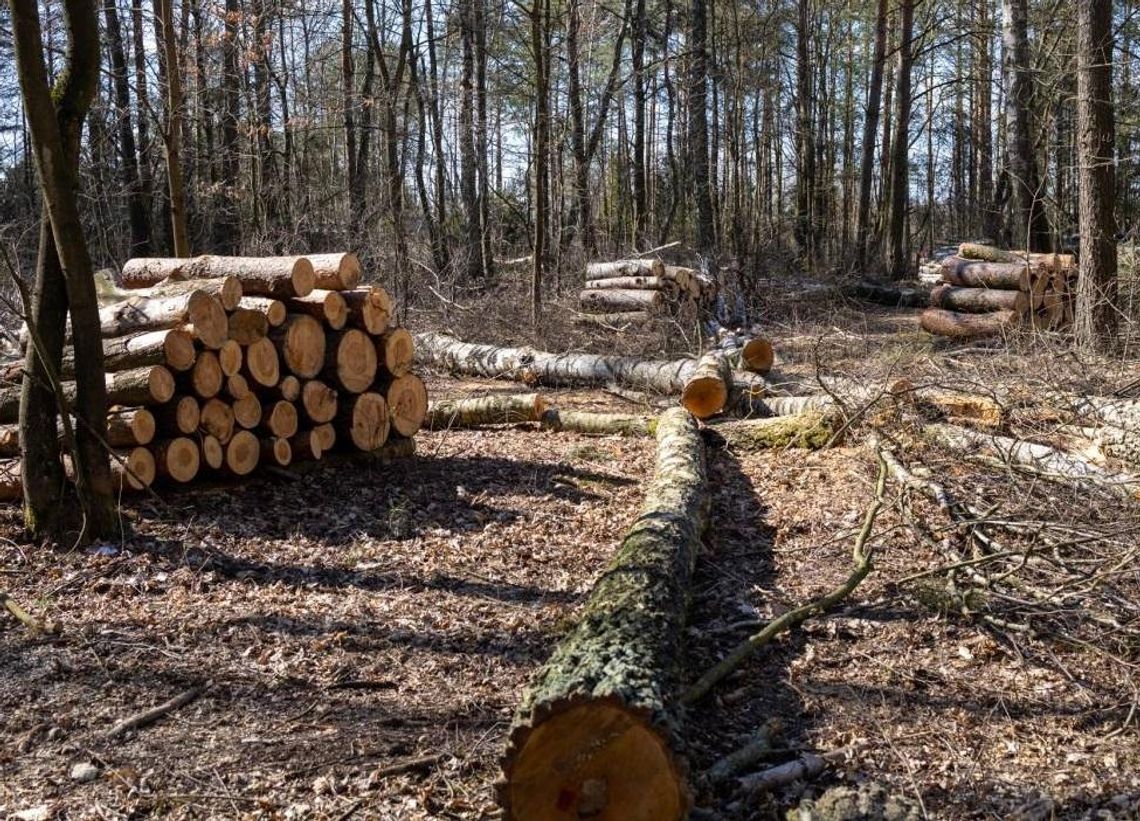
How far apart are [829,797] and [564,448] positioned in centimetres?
560

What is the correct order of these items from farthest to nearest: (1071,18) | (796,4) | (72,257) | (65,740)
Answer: (796,4) → (1071,18) → (72,257) → (65,740)

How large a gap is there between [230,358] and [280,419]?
60cm

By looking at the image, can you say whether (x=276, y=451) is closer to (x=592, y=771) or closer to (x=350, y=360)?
(x=350, y=360)

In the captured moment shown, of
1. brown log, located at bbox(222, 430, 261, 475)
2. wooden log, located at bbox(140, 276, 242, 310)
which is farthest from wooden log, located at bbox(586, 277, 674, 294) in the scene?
brown log, located at bbox(222, 430, 261, 475)

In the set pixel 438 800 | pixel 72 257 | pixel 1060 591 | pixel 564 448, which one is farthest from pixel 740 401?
pixel 438 800

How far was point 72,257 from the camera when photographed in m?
5.21

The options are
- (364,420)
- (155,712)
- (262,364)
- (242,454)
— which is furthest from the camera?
(364,420)

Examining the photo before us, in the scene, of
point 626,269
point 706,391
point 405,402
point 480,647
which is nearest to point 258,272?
point 405,402

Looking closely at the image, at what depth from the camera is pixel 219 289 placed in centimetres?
654

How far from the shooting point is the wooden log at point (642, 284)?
14.6m

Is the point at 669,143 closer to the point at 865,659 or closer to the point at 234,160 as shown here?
the point at 234,160

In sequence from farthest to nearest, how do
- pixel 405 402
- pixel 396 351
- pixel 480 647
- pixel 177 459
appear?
pixel 405 402 → pixel 396 351 → pixel 177 459 → pixel 480 647

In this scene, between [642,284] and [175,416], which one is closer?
[175,416]

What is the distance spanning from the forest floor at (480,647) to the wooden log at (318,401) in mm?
495
